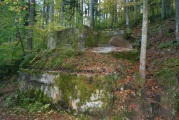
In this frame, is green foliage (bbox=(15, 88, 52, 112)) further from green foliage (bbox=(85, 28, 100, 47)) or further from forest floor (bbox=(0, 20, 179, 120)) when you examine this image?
green foliage (bbox=(85, 28, 100, 47))

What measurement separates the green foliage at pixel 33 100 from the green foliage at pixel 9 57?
13.2ft

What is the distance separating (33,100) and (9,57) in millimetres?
5362

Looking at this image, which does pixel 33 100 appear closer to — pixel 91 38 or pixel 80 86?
pixel 80 86

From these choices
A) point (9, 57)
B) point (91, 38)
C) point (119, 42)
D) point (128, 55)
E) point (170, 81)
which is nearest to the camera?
point (170, 81)

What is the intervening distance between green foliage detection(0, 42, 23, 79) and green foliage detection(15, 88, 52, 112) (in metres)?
4.01

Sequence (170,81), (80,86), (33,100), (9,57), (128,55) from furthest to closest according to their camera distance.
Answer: (9,57) < (128,55) < (33,100) < (80,86) < (170,81)

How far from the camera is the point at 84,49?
28.1 ft

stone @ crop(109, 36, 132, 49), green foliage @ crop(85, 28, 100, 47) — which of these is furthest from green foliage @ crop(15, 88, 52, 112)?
stone @ crop(109, 36, 132, 49)

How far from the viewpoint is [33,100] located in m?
7.32

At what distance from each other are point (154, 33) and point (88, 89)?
35.0 ft

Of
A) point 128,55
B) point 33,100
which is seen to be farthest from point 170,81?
point 33,100

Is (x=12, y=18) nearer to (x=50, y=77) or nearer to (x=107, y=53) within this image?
(x=50, y=77)

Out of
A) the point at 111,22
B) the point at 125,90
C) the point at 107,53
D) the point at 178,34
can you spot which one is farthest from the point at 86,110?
the point at 111,22

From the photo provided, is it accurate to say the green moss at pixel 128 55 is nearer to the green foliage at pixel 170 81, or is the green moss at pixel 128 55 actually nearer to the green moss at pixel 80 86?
the green foliage at pixel 170 81
